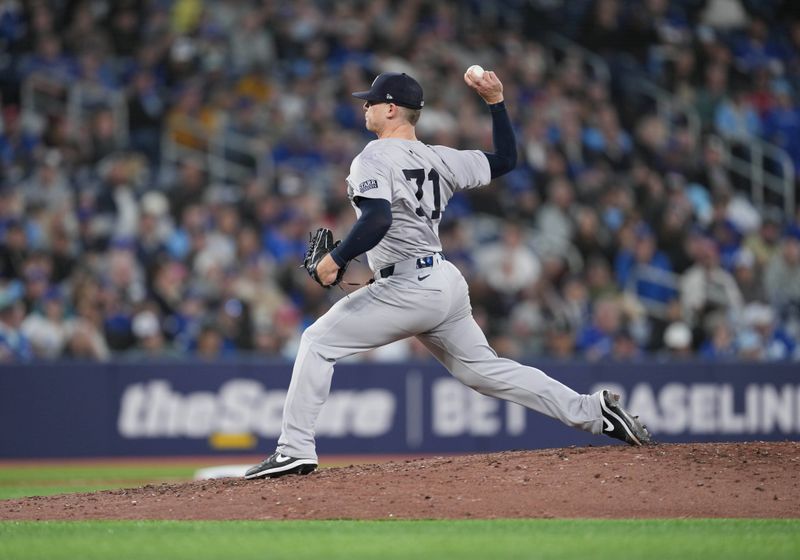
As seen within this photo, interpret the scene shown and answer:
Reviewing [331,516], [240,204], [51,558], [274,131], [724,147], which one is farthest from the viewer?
[724,147]

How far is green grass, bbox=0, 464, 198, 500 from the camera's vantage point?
425 inches

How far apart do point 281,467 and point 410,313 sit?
110 cm

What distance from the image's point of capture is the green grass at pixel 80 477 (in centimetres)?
1078

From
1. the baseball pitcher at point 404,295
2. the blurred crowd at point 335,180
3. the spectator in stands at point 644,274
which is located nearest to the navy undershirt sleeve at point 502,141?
the baseball pitcher at point 404,295

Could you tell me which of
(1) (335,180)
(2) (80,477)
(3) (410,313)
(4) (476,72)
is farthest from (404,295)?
(1) (335,180)

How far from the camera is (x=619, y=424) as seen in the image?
24.0ft

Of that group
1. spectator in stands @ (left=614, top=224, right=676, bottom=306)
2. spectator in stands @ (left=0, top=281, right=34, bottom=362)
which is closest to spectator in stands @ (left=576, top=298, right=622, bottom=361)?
spectator in stands @ (left=614, top=224, right=676, bottom=306)

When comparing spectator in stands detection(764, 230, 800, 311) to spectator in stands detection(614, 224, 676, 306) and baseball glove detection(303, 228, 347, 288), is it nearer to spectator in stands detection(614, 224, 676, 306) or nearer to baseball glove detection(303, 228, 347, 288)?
spectator in stands detection(614, 224, 676, 306)

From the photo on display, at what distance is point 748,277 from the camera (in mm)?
15617

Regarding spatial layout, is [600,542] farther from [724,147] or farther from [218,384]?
[724,147]

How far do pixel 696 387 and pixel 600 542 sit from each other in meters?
9.28

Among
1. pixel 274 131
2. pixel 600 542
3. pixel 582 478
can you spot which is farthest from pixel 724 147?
pixel 600 542

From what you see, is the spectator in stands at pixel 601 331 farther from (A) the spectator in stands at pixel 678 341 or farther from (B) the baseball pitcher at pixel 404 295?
(B) the baseball pitcher at pixel 404 295

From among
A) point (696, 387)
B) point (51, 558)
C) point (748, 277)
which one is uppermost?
point (748, 277)
